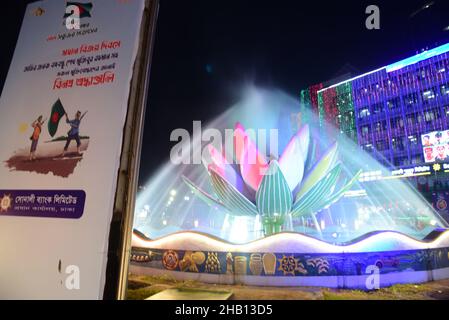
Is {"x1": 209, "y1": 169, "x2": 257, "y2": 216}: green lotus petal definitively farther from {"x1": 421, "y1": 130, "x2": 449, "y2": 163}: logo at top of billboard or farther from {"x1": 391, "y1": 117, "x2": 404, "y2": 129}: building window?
{"x1": 391, "y1": 117, "x2": 404, "y2": 129}: building window

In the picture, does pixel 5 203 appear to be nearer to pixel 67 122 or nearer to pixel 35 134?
pixel 35 134

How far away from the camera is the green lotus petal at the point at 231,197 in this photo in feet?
35.1

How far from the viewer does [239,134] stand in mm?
11234

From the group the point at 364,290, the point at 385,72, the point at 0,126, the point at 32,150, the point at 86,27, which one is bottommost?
the point at 364,290

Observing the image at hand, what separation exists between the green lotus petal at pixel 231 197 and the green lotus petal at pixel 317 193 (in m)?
1.74

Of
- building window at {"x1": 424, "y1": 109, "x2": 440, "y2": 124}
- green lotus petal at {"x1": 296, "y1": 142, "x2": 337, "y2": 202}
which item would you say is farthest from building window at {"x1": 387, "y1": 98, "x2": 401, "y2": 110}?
green lotus petal at {"x1": 296, "y1": 142, "x2": 337, "y2": 202}

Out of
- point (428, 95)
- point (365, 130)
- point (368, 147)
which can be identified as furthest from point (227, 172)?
point (365, 130)

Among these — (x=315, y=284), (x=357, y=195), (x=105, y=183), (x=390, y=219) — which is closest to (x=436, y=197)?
(x=390, y=219)

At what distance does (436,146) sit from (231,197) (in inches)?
1547

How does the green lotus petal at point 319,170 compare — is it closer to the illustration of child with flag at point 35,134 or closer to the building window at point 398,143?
the illustration of child with flag at point 35,134

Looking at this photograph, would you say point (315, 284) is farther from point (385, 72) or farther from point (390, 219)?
point (385, 72)

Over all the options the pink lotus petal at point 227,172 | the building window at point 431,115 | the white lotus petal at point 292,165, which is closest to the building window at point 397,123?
the building window at point 431,115

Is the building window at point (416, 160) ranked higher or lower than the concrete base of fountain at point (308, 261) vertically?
higher

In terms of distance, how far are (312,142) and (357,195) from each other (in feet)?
148
